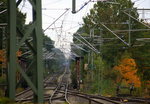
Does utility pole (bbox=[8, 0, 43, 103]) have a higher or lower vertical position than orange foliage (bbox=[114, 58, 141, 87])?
higher

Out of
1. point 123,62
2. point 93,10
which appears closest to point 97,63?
point 123,62

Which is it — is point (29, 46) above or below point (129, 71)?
above

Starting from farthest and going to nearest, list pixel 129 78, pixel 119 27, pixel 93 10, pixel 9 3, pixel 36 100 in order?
1. pixel 93 10
2. pixel 119 27
3. pixel 129 78
4. pixel 36 100
5. pixel 9 3

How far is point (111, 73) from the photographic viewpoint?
40625mm

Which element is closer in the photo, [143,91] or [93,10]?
[143,91]

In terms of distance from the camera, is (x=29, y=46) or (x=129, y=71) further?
(x=129, y=71)

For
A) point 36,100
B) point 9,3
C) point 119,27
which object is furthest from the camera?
point 119,27

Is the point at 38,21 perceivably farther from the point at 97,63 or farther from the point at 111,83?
the point at 111,83

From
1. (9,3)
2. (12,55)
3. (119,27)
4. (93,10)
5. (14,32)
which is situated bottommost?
(12,55)

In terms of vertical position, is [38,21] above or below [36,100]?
above

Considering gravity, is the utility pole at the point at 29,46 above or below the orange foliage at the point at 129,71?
above

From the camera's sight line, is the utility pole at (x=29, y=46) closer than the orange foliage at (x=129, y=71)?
Yes

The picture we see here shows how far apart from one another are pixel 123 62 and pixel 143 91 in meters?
5.23

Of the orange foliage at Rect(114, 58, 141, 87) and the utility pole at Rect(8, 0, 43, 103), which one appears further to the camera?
the orange foliage at Rect(114, 58, 141, 87)
